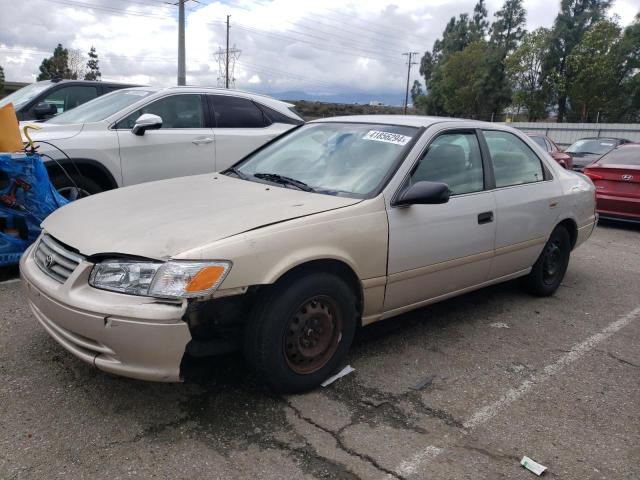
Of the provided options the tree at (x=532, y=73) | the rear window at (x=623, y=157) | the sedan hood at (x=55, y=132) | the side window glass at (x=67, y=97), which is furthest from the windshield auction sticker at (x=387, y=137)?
the tree at (x=532, y=73)

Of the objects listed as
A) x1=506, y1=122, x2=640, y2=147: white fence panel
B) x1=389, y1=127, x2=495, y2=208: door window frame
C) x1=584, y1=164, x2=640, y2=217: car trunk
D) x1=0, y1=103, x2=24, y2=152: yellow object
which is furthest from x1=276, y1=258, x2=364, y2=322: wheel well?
x1=506, y1=122, x2=640, y2=147: white fence panel

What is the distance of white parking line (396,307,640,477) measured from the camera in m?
2.56

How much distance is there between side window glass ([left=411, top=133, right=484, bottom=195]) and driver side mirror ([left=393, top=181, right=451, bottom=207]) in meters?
0.25

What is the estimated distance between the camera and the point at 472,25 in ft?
240

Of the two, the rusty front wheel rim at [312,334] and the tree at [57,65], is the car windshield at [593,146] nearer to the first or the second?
the rusty front wheel rim at [312,334]

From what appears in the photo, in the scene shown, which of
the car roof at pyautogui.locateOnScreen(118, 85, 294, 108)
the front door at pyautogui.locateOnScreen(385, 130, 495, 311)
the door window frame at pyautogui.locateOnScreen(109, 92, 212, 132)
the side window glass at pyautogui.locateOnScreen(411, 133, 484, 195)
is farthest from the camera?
the car roof at pyautogui.locateOnScreen(118, 85, 294, 108)

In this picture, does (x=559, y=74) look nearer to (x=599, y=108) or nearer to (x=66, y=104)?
(x=599, y=108)

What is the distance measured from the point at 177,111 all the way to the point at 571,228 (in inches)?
172

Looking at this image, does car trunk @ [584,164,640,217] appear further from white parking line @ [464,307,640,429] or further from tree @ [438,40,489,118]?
tree @ [438,40,489,118]

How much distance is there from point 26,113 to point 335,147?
19.5 ft

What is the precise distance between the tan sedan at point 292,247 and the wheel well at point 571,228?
50 centimetres

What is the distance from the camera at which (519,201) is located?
432 centimetres

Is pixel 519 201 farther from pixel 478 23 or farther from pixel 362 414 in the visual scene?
pixel 478 23

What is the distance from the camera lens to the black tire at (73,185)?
532cm
